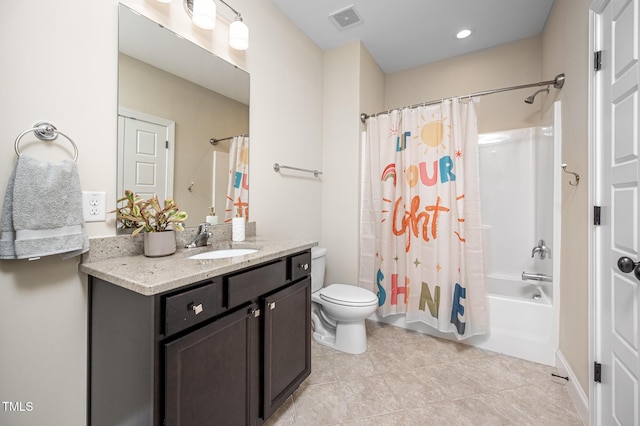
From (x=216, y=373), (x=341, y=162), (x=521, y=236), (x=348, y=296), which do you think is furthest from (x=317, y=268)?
(x=521, y=236)

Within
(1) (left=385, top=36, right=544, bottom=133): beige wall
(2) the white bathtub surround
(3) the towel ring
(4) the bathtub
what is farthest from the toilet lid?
(1) (left=385, top=36, right=544, bottom=133): beige wall

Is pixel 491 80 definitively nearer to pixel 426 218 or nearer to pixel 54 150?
pixel 426 218

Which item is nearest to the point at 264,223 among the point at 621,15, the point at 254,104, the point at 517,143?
the point at 254,104

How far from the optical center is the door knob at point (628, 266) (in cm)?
96

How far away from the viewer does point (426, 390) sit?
5.23ft

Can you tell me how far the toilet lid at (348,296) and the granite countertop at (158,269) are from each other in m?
0.85

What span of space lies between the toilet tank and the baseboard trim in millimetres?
1671

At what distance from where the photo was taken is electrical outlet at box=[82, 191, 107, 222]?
105cm

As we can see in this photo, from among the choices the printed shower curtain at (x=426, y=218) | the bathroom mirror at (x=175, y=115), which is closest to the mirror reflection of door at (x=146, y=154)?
the bathroom mirror at (x=175, y=115)

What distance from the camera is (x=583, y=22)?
140 centimetres

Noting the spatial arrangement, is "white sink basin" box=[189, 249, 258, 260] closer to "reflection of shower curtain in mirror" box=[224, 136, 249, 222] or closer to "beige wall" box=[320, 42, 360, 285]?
"reflection of shower curtain in mirror" box=[224, 136, 249, 222]

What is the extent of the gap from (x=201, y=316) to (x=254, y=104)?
4.77 ft

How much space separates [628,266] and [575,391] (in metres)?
0.96

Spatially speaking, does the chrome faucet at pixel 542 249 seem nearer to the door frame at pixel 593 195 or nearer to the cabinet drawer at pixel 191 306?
the door frame at pixel 593 195
